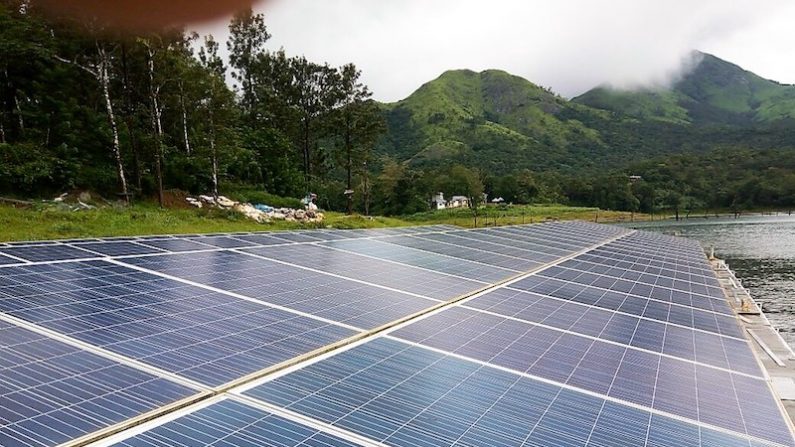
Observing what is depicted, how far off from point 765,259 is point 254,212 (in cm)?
5037

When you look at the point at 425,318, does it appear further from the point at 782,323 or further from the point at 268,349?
the point at 782,323


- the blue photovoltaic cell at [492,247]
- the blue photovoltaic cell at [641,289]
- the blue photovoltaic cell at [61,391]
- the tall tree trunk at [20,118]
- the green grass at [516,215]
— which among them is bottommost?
the green grass at [516,215]

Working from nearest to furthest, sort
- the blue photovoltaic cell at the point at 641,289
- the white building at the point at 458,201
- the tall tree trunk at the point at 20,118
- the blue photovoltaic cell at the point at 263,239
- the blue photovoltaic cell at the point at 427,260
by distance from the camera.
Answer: the blue photovoltaic cell at the point at 427,260 → the blue photovoltaic cell at the point at 641,289 → the blue photovoltaic cell at the point at 263,239 → the tall tree trunk at the point at 20,118 → the white building at the point at 458,201

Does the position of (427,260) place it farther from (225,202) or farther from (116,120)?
(116,120)

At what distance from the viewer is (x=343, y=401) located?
5.99 metres

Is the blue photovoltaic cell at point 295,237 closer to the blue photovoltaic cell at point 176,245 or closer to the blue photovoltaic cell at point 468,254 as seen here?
the blue photovoltaic cell at point 468,254

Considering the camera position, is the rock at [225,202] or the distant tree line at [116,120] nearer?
the distant tree line at [116,120]

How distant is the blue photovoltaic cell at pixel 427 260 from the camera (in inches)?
583

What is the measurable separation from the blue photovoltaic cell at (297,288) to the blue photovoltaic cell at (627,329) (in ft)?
6.30

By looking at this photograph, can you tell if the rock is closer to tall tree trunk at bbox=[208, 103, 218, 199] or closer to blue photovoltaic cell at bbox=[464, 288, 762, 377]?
tall tree trunk at bbox=[208, 103, 218, 199]

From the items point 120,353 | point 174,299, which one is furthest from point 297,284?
point 120,353

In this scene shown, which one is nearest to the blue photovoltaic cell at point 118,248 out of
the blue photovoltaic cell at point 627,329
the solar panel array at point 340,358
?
the solar panel array at point 340,358

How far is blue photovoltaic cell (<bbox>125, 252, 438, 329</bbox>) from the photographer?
9.56 m

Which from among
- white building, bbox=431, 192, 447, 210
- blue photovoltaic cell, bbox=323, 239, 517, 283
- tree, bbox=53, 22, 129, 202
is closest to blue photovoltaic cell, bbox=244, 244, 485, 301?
blue photovoltaic cell, bbox=323, 239, 517, 283
